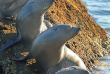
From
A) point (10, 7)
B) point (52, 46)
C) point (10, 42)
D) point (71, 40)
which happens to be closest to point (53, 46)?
point (52, 46)

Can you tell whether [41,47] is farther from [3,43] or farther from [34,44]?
[3,43]

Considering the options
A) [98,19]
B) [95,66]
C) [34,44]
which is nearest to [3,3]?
[34,44]

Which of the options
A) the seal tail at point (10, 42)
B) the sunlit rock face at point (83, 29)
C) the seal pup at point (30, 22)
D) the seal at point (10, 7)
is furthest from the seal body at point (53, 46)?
the seal at point (10, 7)

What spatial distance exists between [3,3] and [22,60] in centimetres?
273

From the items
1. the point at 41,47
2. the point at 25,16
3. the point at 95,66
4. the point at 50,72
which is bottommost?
the point at 95,66

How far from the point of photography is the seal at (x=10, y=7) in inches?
307

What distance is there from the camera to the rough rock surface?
18.5 ft

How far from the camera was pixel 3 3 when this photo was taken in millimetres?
7805

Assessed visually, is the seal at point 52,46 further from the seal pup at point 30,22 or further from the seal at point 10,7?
the seal at point 10,7

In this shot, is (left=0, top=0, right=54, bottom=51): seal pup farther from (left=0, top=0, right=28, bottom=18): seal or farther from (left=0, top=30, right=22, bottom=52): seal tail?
(left=0, top=0, right=28, bottom=18): seal

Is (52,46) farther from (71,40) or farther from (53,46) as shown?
(71,40)

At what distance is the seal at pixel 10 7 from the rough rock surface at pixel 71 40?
0.59 meters

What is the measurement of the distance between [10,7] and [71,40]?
6.87ft

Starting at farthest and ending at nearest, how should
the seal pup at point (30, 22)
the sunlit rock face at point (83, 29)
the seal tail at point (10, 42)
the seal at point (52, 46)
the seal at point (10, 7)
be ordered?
the seal at point (10, 7) < the sunlit rock face at point (83, 29) < the seal pup at point (30, 22) < the seal tail at point (10, 42) < the seal at point (52, 46)
